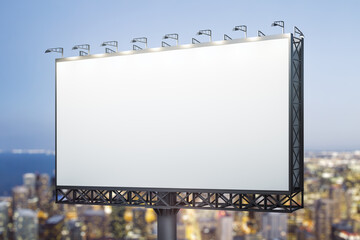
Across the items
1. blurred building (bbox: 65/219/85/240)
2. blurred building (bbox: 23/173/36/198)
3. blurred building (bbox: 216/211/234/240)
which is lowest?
blurred building (bbox: 65/219/85/240)

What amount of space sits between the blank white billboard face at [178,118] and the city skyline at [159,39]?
2.91 feet

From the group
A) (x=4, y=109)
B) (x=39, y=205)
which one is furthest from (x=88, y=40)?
(x=39, y=205)

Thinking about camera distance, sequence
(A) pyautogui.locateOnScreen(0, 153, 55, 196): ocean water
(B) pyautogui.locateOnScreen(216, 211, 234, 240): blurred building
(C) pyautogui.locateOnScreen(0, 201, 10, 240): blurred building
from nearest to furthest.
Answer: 1. (B) pyautogui.locateOnScreen(216, 211, 234, 240): blurred building
2. (C) pyautogui.locateOnScreen(0, 201, 10, 240): blurred building
3. (A) pyautogui.locateOnScreen(0, 153, 55, 196): ocean water

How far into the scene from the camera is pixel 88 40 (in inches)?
523

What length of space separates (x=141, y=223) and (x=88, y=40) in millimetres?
5011

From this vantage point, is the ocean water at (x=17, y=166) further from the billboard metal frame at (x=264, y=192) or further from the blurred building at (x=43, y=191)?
the billboard metal frame at (x=264, y=192)

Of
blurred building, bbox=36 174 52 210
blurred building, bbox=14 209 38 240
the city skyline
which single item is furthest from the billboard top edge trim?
blurred building, bbox=14 209 38 240

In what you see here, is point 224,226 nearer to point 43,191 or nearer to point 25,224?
point 43,191

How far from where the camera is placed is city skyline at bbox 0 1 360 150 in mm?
11164

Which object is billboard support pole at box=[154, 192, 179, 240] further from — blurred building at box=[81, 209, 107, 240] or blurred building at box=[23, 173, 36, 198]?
blurred building at box=[23, 173, 36, 198]

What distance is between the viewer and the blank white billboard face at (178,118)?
8.59m

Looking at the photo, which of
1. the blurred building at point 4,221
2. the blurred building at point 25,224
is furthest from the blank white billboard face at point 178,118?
the blurred building at point 4,221

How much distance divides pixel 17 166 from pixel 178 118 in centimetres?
648

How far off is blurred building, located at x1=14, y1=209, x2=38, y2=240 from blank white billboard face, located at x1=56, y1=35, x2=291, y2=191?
323cm
